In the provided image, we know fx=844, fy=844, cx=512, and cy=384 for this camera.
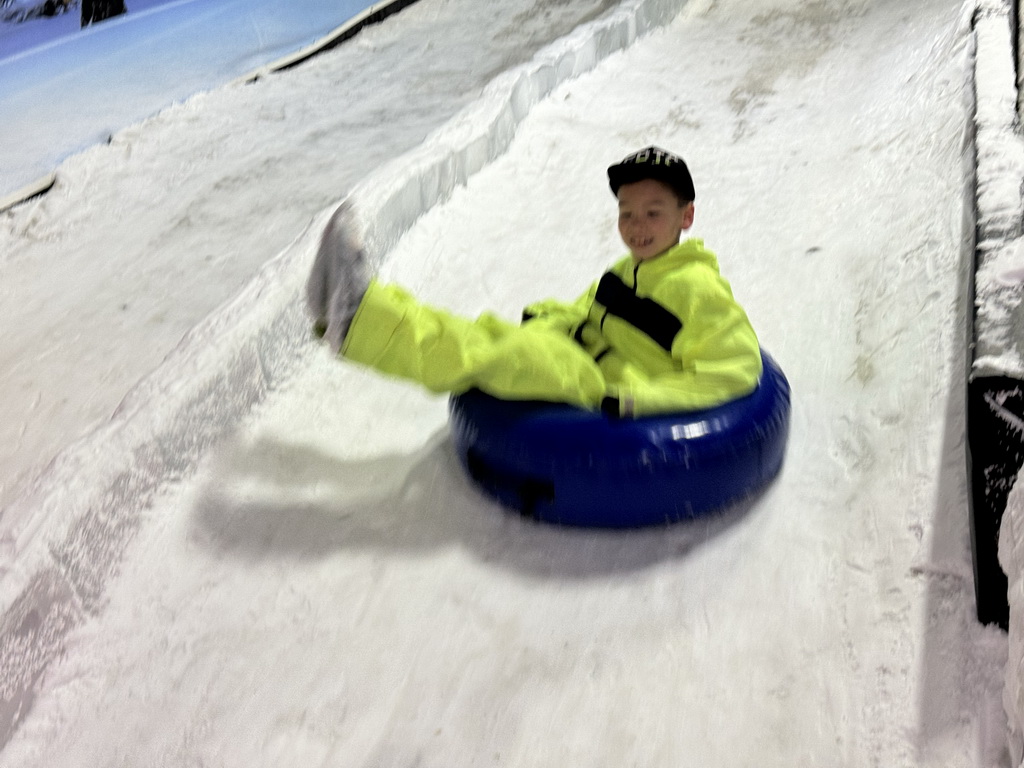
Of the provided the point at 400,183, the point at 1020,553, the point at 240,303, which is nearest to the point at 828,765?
the point at 1020,553

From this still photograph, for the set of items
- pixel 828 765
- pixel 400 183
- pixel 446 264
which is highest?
pixel 400 183

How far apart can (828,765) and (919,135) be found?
2144 mm

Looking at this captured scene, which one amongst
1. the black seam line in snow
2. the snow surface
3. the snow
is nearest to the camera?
the snow

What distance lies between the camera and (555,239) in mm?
2561

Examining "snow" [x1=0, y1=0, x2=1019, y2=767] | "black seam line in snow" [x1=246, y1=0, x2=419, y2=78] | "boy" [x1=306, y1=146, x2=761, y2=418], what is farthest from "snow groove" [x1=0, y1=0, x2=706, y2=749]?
"black seam line in snow" [x1=246, y1=0, x2=419, y2=78]

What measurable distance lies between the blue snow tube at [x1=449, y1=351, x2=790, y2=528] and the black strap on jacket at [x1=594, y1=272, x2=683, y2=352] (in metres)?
0.19

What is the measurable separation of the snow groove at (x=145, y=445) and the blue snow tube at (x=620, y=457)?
58cm

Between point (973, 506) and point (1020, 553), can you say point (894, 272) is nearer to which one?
point (973, 506)

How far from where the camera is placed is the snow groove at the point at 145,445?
1.34 meters

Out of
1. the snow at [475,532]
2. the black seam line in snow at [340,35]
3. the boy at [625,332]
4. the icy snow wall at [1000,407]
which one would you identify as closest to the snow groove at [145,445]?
the snow at [475,532]

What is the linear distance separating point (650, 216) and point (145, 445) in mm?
1063

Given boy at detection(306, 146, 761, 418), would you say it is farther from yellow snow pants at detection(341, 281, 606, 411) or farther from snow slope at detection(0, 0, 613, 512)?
snow slope at detection(0, 0, 613, 512)

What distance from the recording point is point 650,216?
1633 mm

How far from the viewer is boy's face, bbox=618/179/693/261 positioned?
5.33 feet
